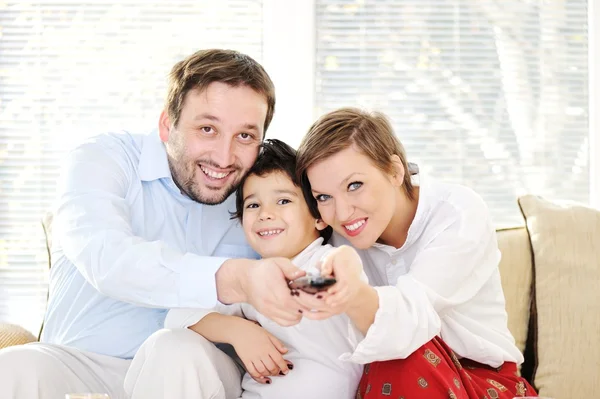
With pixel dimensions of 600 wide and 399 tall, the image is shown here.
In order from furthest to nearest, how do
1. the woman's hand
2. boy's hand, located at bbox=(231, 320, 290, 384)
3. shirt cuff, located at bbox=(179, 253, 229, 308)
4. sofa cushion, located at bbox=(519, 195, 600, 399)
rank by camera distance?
sofa cushion, located at bbox=(519, 195, 600, 399) < boy's hand, located at bbox=(231, 320, 290, 384) < shirt cuff, located at bbox=(179, 253, 229, 308) < the woman's hand

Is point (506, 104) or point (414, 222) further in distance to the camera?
point (506, 104)

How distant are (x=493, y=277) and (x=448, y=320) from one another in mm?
229

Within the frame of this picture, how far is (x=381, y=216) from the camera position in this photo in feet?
6.40

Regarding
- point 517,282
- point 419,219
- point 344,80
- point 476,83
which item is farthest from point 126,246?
point 476,83

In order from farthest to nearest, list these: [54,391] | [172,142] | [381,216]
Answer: [172,142], [381,216], [54,391]

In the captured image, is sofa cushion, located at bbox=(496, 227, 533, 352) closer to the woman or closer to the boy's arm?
the woman

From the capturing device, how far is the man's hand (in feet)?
5.02

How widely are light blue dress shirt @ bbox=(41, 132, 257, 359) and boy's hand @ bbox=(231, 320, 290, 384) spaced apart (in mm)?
179

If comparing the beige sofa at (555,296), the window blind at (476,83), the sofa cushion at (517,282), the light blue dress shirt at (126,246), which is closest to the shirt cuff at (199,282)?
the light blue dress shirt at (126,246)

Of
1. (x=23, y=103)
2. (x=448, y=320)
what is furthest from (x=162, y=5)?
(x=448, y=320)

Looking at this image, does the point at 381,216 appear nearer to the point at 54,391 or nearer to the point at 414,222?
the point at 414,222

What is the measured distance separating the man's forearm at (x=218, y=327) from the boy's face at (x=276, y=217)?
21 centimetres

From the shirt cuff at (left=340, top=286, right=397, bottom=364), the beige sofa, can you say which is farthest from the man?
the beige sofa

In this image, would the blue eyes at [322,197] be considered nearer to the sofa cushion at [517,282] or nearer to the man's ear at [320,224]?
the man's ear at [320,224]
